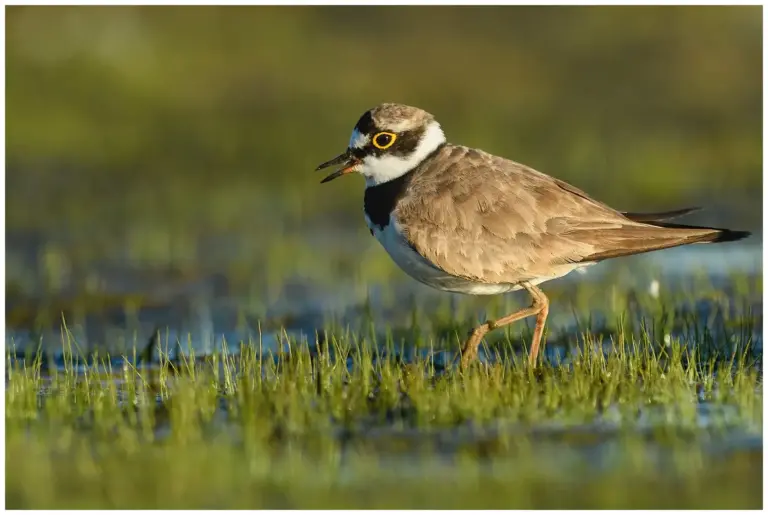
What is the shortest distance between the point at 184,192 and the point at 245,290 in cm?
578

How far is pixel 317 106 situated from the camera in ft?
75.4

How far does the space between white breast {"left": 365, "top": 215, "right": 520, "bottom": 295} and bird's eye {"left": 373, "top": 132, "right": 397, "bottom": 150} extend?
0.57 metres

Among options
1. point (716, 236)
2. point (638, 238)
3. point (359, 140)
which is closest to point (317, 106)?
point (359, 140)

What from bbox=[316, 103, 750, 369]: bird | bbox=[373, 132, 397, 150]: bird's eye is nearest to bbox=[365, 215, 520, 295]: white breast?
bbox=[316, 103, 750, 369]: bird

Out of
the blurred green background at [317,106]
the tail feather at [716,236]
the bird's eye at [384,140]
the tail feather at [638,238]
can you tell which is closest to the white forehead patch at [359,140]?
the bird's eye at [384,140]

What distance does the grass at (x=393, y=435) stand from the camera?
6.14m

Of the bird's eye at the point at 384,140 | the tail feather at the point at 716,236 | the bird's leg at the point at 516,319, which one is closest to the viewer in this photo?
the tail feather at the point at 716,236

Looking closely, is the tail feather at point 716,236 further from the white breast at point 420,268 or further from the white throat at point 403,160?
the white throat at point 403,160

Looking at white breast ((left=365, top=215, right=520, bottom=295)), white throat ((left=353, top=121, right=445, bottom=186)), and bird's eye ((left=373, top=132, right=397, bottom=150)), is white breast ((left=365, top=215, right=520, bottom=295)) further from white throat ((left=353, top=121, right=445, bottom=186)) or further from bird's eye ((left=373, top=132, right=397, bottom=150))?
bird's eye ((left=373, top=132, right=397, bottom=150))

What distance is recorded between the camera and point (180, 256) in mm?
13797

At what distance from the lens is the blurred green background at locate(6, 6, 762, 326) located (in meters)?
16.5

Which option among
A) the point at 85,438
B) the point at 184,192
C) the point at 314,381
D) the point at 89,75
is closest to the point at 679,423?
the point at 314,381

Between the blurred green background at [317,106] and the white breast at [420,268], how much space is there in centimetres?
562

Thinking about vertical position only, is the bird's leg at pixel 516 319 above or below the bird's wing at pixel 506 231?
below
